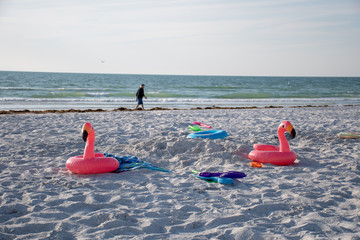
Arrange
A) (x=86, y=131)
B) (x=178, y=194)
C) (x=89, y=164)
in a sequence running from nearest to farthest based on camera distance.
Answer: (x=178, y=194) → (x=89, y=164) → (x=86, y=131)

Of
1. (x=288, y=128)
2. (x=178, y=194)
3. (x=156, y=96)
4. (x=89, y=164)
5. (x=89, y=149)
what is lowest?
(x=178, y=194)

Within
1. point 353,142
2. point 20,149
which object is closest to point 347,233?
point 353,142

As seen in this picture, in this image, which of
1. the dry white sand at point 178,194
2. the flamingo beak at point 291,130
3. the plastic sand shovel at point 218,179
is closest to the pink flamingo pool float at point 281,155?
the flamingo beak at point 291,130

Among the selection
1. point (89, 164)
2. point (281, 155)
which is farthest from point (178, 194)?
point (281, 155)

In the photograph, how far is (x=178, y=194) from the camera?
13.5ft

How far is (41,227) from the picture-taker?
10.3ft

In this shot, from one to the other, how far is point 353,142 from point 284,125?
2715 mm

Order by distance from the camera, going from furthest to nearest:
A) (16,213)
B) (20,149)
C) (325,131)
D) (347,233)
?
(325,131) < (20,149) < (16,213) < (347,233)

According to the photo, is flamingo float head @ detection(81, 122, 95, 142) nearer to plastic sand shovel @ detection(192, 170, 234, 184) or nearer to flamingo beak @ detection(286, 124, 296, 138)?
plastic sand shovel @ detection(192, 170, 234, 184)

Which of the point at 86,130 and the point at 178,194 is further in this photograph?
the point at 86,130

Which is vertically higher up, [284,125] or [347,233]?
[284,125]

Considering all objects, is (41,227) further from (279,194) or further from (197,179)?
(279,194)

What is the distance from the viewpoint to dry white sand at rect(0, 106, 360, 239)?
3121mm

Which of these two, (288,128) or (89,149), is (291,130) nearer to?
(288,128)
